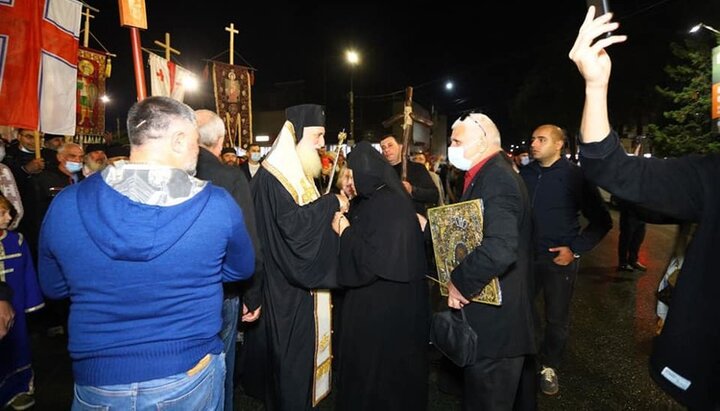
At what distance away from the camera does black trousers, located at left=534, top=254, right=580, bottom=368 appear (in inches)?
149

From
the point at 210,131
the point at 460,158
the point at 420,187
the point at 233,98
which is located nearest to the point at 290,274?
the point at 210,131

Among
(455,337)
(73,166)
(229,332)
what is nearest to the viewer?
(455,337)

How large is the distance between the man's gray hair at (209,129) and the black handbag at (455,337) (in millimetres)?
2114

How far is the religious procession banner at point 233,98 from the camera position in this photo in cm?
1115

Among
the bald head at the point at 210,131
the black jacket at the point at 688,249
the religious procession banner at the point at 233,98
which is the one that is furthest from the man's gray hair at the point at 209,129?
the religious procession banner at the point at 233,98

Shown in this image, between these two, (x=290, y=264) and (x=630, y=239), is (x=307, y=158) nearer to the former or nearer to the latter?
(x=290, y=264)

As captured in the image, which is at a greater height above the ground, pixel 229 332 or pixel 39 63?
pixel 39 63

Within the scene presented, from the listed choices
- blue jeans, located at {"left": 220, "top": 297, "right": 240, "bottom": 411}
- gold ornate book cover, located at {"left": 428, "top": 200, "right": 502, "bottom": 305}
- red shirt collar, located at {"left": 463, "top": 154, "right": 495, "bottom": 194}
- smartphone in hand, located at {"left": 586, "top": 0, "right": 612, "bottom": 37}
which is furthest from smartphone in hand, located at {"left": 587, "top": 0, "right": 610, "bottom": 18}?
blue jeans, located at {"left": 220, "top": 297, "right": 240, "bottom": 411}

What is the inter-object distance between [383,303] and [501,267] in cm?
98

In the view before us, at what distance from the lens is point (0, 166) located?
4562 millimetres

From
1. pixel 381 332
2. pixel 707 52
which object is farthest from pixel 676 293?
pixel 707 52

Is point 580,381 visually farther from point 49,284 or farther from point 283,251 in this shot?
point 49,284

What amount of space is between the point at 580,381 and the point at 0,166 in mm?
6606

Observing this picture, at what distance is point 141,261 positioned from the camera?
5.14 ft
